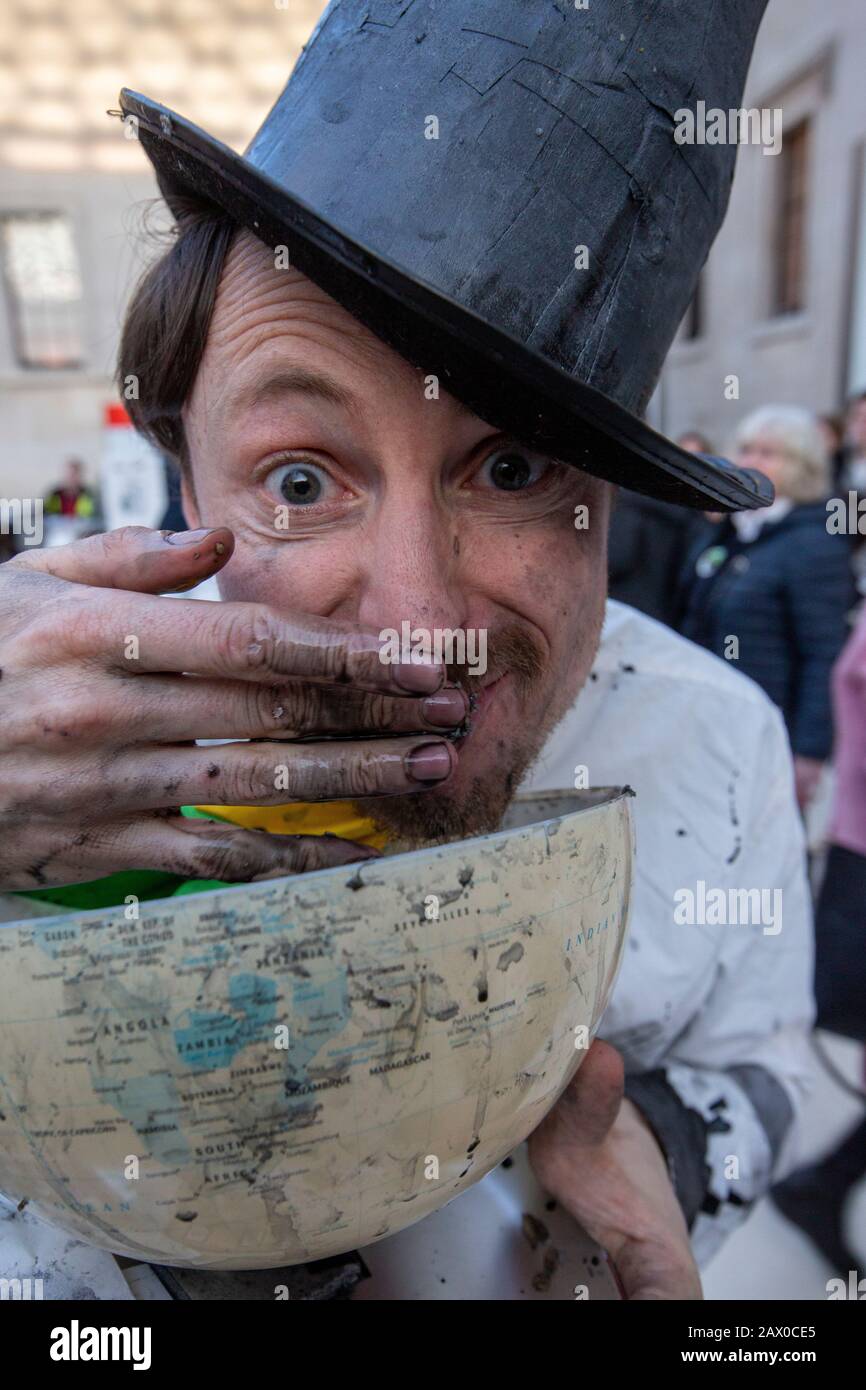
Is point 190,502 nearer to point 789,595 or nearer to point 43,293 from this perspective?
point 789,595

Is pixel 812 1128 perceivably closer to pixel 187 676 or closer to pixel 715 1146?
pixel 715 1146

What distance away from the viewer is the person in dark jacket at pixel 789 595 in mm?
3025

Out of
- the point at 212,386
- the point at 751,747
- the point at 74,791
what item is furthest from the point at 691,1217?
the point at 212,386

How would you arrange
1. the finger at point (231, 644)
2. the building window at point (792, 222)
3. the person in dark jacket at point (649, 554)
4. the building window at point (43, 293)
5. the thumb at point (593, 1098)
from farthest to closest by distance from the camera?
the building window at point (43, 293) → the building window at point (792, 222) → the person in dark jacket at point (649, 554) → the thumb at point (593, 1098) → the finger at point (231, 644)

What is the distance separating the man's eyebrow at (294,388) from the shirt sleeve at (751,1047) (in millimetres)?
836

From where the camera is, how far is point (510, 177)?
80cm

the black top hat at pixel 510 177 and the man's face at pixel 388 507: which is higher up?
the black top hat at pixel 510 177

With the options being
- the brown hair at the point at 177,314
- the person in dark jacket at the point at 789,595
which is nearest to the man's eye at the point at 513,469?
the brown hair at the point at 177,314

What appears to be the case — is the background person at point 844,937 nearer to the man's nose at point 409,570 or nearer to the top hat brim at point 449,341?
the top hat brim at point 449,341

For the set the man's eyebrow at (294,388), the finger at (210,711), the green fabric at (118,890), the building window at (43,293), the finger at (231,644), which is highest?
the building window at (43,293)

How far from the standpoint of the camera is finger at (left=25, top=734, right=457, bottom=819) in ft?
1.97

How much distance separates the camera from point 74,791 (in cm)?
60

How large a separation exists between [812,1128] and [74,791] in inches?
103
